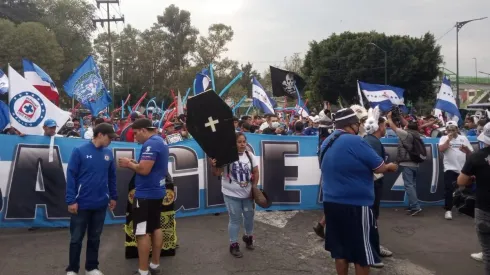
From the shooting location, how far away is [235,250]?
5492mm

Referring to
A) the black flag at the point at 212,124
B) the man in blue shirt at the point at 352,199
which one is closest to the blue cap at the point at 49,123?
the black flag at the point at 212,124

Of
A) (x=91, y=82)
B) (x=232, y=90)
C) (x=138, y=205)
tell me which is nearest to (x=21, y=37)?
(x=232, y=90)

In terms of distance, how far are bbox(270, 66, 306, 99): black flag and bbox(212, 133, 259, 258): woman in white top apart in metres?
7.82

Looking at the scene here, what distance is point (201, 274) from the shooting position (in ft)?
16.2

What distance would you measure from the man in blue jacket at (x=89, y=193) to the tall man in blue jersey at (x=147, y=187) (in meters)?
0.41

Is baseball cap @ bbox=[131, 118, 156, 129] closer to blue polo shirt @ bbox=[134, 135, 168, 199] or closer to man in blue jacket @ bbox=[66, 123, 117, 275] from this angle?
blue polo shirt @ bbox=[134, 135, 168, 199]

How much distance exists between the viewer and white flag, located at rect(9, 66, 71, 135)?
6480 mm

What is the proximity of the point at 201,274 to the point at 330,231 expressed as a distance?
175 centimetres

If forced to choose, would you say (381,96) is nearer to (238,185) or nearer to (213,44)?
(238,185)

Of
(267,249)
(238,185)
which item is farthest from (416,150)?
(238,185)

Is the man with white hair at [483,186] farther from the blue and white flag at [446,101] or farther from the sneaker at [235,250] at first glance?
the blue and white flag at [446,101]

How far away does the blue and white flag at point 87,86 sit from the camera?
9742 millimetres

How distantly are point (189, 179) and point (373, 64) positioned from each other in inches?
1574

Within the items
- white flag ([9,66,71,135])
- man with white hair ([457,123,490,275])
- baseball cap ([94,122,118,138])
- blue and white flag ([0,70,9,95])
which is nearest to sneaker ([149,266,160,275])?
baseball cap ([94,122,118,138])
